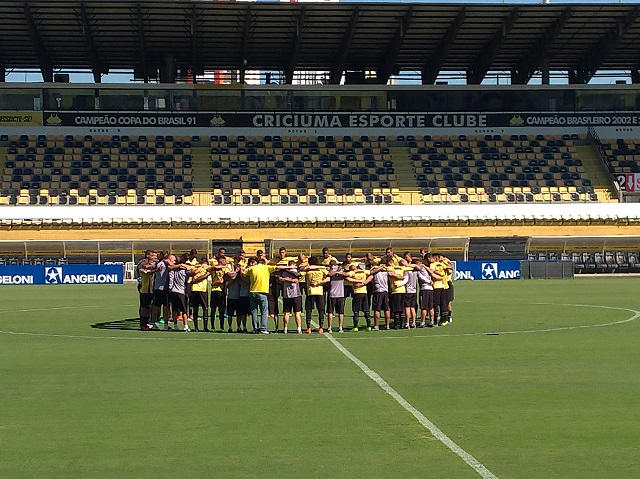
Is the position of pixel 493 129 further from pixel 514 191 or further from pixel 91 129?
pixel 91 129

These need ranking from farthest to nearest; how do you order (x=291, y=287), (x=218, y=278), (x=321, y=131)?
(x=321, y=131) < (x=218, y=278) < (x=291, y=287)

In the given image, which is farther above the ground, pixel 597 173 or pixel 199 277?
pixel 597 173

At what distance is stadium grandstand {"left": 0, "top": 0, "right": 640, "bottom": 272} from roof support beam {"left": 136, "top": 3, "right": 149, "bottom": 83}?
0.69 feet

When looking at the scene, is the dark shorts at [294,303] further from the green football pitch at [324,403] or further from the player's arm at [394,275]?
the player's arm at [394,275]

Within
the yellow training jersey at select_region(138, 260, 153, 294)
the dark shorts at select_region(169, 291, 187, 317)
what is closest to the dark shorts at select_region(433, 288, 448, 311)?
the dark shorts at select_region(169, 291, 187, 317)

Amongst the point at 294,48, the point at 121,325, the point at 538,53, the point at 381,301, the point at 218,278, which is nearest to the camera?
the point at 381,301

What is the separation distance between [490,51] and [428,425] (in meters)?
52.4

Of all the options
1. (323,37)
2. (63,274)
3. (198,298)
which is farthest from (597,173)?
(198,298)

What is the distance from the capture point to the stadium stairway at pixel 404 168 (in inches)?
2375

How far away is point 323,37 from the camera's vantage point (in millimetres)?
58969

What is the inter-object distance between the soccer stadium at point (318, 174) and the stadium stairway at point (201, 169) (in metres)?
0.14

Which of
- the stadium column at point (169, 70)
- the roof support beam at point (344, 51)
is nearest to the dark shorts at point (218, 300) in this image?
the roof support beam at point (344, 51)

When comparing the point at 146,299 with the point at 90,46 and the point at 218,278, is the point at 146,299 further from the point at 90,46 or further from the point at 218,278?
the point at 90,46

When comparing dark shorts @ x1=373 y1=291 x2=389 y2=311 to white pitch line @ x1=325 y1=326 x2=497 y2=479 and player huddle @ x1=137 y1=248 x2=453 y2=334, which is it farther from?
white pitch line @ x1=325 y1=326 x2=497 y2=479
